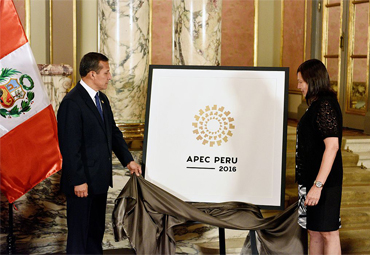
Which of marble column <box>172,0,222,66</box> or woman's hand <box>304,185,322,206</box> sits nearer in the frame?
woman's hand <box>304,185,322,206</box>

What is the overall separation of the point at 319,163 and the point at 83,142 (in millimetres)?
1434

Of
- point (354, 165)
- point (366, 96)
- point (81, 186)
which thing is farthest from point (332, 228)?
point (366, 96)

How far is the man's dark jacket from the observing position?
310 cm

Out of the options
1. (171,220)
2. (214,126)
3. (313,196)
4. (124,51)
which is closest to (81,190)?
(171,220)

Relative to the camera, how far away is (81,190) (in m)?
3.13

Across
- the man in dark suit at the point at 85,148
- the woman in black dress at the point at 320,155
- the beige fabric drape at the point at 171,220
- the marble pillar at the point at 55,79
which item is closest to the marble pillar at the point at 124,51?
the marble pillar at the point at 55,79

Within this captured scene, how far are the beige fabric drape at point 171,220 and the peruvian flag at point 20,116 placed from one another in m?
0.66

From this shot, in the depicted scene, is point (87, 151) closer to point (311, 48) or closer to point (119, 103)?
point (119, 103)

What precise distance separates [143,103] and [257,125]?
163 centimetres

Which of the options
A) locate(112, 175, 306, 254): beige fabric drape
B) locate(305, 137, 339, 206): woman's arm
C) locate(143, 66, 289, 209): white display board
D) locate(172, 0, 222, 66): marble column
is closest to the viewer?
locate(305, 137, 339, 206): woman's arm

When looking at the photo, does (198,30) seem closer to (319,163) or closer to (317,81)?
(317,81)

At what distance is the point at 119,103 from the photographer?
472 centimetres

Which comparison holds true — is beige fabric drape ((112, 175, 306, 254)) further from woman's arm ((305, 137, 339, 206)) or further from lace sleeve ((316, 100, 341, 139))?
lace sleeve ((316, 100, 341, 139))

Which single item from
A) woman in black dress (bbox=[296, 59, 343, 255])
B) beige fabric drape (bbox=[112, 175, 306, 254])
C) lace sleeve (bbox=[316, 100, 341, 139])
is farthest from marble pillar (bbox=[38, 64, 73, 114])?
lace sleeve (bbox=[316, 100, 341, 139])
